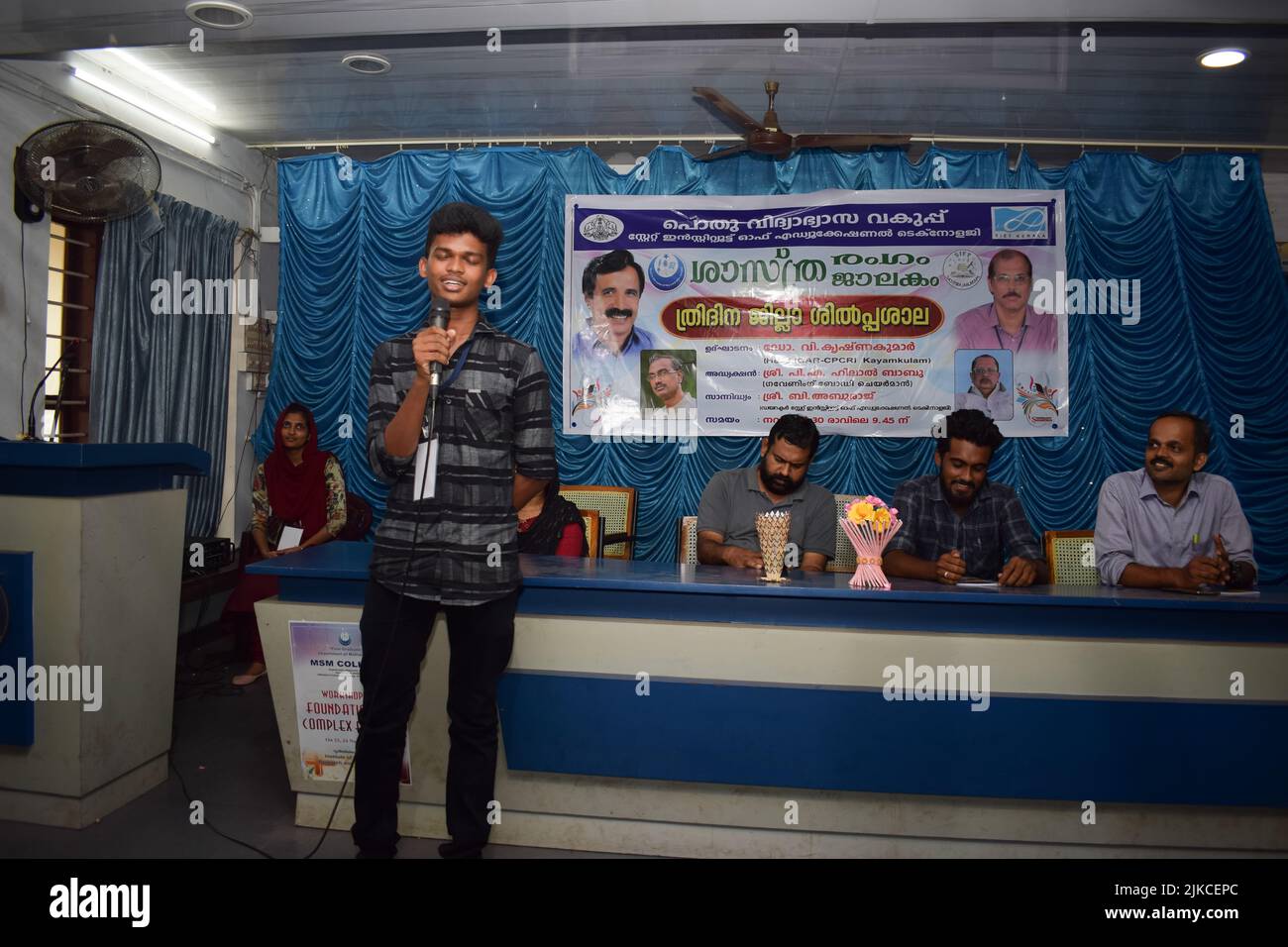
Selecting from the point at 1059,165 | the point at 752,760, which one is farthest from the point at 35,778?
the point at 1059,165

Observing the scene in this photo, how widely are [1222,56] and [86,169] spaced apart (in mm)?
5460

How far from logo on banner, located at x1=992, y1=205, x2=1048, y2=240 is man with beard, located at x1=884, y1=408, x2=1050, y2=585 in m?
2.24

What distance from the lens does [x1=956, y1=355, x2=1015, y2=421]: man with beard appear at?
475cm

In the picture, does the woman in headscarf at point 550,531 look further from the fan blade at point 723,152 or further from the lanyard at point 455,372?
the fan blade at point 723,152

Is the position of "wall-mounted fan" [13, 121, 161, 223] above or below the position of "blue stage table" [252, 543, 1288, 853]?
above

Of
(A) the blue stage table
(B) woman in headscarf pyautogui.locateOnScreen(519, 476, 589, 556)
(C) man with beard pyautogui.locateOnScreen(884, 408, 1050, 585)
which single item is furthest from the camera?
(B) woman in headscarf pyautogui.locateOnScreen(519, 476, 589, 556)

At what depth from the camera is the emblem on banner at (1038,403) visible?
4754 millimetres

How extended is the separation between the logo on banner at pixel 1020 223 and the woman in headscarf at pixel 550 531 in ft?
10.1

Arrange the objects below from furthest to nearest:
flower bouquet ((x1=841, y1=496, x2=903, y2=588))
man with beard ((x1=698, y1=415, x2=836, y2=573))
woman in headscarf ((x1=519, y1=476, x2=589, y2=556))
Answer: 1. woman in headscarf ((x1=519, y1=476, x2=589, y2=556))
2. man with beard ((x1=698, y1=415, x2=836, y2=573))
3. flower bouquet ((x1=841, y1=496, x2=903, y2=588))

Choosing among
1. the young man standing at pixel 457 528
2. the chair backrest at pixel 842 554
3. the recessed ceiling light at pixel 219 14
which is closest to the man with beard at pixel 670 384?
the chair backrest at pixel 842 554

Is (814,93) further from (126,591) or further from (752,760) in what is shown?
(126,591)

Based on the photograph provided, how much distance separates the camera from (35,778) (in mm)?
2680

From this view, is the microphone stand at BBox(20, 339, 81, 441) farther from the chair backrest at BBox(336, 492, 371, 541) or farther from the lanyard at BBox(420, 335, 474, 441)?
the lanyard at BBox(420, 335, 474, 441)

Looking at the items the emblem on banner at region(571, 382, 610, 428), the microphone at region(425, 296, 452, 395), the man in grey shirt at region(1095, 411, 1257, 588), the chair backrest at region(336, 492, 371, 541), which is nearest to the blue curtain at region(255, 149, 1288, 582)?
the emblem on banner at region(571, 382, 610, 428)
